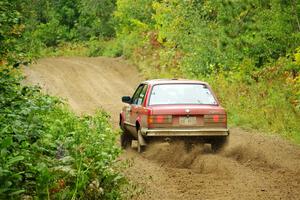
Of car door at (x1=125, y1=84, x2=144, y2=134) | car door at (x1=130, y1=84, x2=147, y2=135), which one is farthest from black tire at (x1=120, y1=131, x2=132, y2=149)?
car door at (x1=130, y1=84, x2=147, y2=135)

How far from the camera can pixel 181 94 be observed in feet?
43.0

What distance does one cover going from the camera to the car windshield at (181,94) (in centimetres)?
1292

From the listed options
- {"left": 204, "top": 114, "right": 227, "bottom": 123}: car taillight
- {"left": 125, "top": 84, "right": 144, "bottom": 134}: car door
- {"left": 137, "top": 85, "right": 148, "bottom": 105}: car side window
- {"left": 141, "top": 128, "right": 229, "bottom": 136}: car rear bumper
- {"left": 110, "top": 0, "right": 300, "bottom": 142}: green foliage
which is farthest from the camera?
{"left": 110, "top": 0, "right": 300, "bottom": 142}: green foliage

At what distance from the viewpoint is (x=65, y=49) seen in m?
49.1

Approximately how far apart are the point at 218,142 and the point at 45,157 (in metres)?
5.96

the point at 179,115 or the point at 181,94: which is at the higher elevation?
the point at 181,94

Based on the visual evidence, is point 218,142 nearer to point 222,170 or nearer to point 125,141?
point 222,170

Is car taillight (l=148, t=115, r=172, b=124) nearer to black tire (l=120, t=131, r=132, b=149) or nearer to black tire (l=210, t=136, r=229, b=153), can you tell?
black tire (l=210, t=136, r=229, b=153)

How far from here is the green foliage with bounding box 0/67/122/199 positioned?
20.8 feet

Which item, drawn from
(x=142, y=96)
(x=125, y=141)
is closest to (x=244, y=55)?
(x=125, y=141)

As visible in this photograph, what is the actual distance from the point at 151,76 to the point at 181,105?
18807 mm

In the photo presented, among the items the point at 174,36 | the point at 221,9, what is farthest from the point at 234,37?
the point at 174,36

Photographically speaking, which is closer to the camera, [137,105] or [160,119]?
[160,119]

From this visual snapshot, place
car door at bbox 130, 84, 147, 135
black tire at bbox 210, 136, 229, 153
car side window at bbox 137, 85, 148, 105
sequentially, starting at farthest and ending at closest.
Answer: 1. car side window at bbox 137, 85, 148, 105
2. car door at bbox 130, 84, 147, 135
3. black tire at bbox 210, 136, 229, 153
